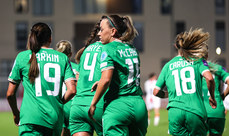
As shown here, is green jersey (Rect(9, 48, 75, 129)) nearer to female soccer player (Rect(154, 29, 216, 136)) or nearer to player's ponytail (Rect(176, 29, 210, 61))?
female soccer player (Rect(154, 29, 216, 136))

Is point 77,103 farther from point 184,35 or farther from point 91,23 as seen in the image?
point 91,23

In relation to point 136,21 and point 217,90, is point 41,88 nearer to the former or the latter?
point 217,90

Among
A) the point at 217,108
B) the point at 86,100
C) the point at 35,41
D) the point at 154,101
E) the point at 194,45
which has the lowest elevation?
the point at 154,101

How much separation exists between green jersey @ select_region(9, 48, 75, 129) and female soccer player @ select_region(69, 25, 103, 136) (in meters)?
0.43

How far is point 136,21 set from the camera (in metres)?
43.8

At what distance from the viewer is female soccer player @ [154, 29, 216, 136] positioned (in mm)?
5855

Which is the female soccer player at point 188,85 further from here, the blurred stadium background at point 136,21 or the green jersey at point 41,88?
the blurred stadium background at point 136,21

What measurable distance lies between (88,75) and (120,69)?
2.58 feet

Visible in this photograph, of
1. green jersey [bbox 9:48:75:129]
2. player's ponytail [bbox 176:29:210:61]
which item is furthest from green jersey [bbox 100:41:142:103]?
player's ponytail [bbox 176:29:210:61]

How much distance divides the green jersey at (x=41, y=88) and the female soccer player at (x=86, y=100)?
1.40 ft

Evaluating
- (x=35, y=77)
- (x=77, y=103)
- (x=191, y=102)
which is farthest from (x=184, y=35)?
(x=35, y=77)

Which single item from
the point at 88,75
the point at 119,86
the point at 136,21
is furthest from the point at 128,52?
the point at 136,21

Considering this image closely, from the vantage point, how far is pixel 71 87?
16.5ft

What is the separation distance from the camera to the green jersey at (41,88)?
4.79 m
